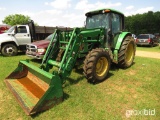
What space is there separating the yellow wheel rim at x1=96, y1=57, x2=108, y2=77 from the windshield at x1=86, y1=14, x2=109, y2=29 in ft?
5.31

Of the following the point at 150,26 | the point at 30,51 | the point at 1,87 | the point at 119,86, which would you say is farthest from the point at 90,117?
the point at 150,26

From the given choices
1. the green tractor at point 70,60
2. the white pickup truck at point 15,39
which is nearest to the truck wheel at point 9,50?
the white pickup truck at point 15,39

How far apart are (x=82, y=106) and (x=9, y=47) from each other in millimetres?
8639

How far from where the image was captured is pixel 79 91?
16.0ft

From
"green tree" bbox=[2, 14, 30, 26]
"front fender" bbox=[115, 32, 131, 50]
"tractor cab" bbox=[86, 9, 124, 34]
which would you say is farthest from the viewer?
"green tree" bbox=[2, 14, 30, 26]

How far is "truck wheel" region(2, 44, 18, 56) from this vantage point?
432 inches

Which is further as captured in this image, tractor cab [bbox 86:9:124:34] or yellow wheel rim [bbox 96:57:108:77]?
tractor cab [bbox 86:9:124:34]

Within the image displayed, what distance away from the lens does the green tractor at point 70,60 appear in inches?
159

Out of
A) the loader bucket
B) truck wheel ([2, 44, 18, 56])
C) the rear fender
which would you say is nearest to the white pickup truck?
truck wheel ([2, 44, 18, 56])

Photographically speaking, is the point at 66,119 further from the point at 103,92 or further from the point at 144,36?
the point at 144,36

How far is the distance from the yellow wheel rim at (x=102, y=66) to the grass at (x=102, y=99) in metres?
0.33

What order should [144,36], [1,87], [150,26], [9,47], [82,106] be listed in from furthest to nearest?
1. [150,26]
2. [144,36]
3. [9,47]
4. [1,87]
5. [82,106]

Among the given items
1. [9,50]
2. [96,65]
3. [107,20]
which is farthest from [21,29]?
[96,65]

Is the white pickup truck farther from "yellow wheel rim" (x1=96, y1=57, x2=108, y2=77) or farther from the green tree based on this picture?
Answer: the green tree
